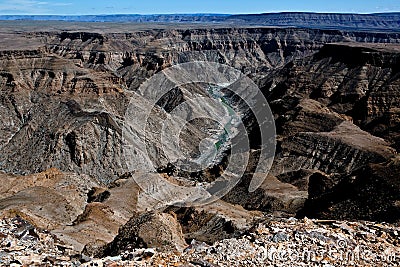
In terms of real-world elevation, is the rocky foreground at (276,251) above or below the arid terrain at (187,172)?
above

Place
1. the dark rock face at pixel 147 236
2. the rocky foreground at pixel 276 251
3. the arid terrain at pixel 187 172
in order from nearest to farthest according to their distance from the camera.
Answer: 1. the rocky foreground at pixel 276 251
2. the arid terrain at pixel 187 172
3. the dark rock face at pixel 147 236

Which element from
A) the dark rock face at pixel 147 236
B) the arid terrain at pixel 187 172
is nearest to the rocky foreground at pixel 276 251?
the arid terrain at pixel 187 172

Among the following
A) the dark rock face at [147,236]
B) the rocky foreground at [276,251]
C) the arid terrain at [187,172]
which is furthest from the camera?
the dark rock face at [147,236]

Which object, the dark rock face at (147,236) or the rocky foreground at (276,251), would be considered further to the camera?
the dark rock face at (147,236)

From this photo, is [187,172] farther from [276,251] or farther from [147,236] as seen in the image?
[276,251]

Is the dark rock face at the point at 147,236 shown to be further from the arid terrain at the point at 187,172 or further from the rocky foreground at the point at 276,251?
the rocky foreground at the point at 276,251

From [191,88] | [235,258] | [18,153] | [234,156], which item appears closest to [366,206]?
[235,258]
